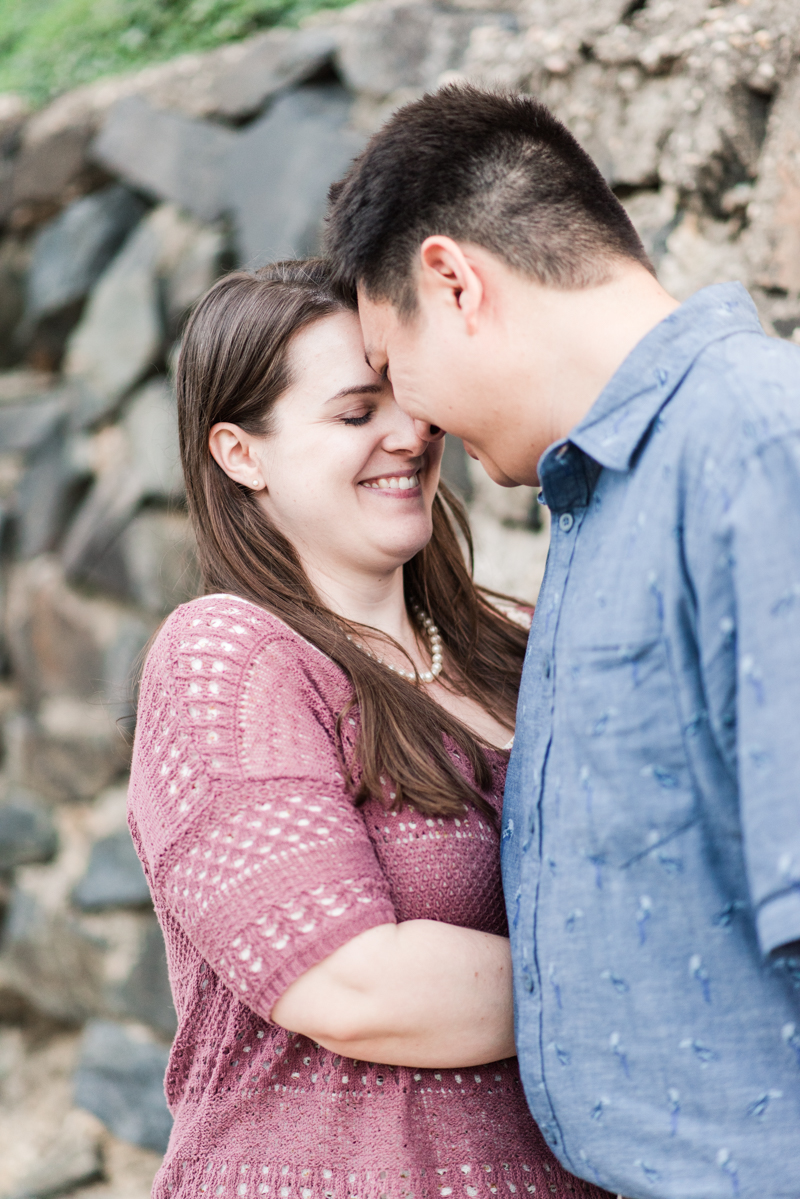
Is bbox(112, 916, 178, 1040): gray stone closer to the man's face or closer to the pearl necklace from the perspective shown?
the pearl necklace

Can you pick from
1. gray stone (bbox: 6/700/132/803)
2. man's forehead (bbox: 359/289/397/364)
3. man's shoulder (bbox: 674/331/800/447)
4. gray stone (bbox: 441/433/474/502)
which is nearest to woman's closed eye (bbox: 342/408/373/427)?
man's forehead (bbox: 359/289/397/364)

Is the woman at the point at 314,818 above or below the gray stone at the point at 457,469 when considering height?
above

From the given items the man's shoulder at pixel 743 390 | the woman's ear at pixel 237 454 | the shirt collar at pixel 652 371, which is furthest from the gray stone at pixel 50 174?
the man's shoulder at pixel 743 390

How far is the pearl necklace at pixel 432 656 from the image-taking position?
1.77 m

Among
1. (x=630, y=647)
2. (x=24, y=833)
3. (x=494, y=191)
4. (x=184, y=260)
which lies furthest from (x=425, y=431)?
(x=24, y=833)

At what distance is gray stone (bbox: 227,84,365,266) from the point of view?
3.25 metres

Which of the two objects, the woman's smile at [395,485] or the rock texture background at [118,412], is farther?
the rock texture background at [118,412]

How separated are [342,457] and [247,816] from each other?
69cm

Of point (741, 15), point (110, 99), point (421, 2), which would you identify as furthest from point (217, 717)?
point (110, 99)

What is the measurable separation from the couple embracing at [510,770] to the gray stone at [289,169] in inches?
64.8

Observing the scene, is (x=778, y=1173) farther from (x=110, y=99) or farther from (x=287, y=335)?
(x=110, y=99)

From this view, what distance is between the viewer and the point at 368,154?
138cm

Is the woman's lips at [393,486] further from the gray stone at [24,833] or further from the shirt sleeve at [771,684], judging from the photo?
the gray stone at [24,833]

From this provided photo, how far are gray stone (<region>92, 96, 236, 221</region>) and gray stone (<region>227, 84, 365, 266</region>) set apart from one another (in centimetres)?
11
